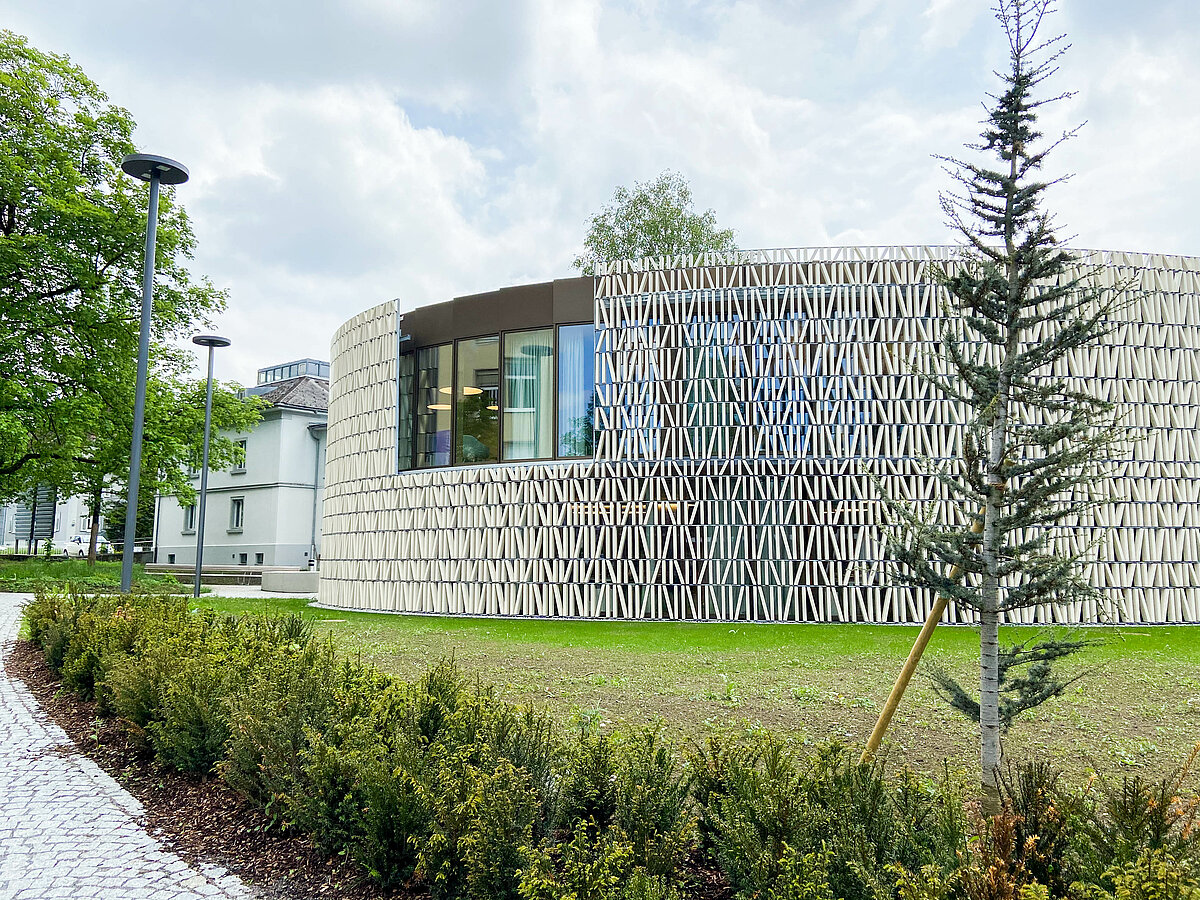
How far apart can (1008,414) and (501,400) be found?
558 inches

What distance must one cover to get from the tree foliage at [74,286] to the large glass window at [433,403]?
28.3ft

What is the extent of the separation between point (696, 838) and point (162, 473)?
955 inches

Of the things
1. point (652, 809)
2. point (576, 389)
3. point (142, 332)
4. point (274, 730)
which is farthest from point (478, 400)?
point (652, 809)

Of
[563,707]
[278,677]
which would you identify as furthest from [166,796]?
[563,707]

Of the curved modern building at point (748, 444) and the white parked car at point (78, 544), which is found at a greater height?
the curved modern building at point (748, 444)

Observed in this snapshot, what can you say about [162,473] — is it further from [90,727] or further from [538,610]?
[90,727]

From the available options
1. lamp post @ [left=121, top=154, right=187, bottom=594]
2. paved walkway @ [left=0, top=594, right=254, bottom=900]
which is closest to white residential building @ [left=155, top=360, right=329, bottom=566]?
lamp post @ [left=121, top=154, right=187, bottom=594]

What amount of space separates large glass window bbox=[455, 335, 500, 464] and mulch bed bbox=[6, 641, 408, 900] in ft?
37.5

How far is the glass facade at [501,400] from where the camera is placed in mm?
17344

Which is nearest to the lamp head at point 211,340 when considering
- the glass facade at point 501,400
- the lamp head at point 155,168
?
the glass facade at point 501,400

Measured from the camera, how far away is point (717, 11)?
13.1 meters

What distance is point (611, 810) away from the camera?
13.8ft

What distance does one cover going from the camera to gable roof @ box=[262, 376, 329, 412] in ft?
124

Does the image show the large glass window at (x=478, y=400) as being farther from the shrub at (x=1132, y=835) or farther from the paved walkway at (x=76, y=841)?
the shrub at (x=1132, y=835)
